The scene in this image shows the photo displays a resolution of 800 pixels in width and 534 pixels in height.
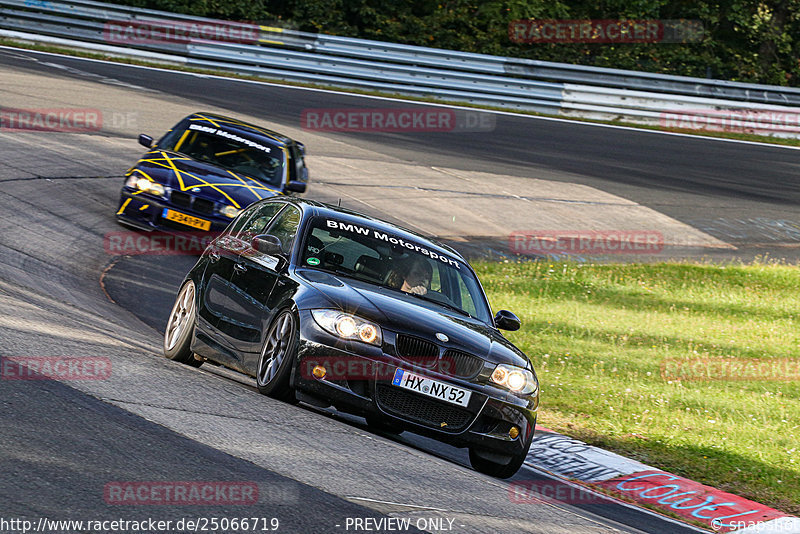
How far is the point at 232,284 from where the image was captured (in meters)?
8.56

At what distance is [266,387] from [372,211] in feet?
43.3

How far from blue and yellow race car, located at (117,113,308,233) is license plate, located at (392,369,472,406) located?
7.70 meters

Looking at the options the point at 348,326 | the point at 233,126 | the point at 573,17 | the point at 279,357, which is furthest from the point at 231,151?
the point at 573,17

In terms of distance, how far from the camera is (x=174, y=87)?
28422 mm

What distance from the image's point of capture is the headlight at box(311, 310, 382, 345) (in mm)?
7184

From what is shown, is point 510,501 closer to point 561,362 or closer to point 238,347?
point 238,347

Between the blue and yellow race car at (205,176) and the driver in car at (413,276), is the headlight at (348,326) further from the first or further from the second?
the blue and yellow race car at (205,176)

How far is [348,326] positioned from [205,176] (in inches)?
340

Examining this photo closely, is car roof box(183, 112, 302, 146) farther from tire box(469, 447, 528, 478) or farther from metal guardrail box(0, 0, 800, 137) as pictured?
metal guardrail box(0, 0, 800, 137)

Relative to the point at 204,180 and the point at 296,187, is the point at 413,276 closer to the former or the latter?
the point at 204,180

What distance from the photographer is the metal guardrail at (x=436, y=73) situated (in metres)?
31.5

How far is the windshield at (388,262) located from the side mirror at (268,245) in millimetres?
218

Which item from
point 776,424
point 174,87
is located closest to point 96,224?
point 776,424

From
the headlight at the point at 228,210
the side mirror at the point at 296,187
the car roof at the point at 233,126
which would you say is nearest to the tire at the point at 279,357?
the headlight at the point at 228,210
